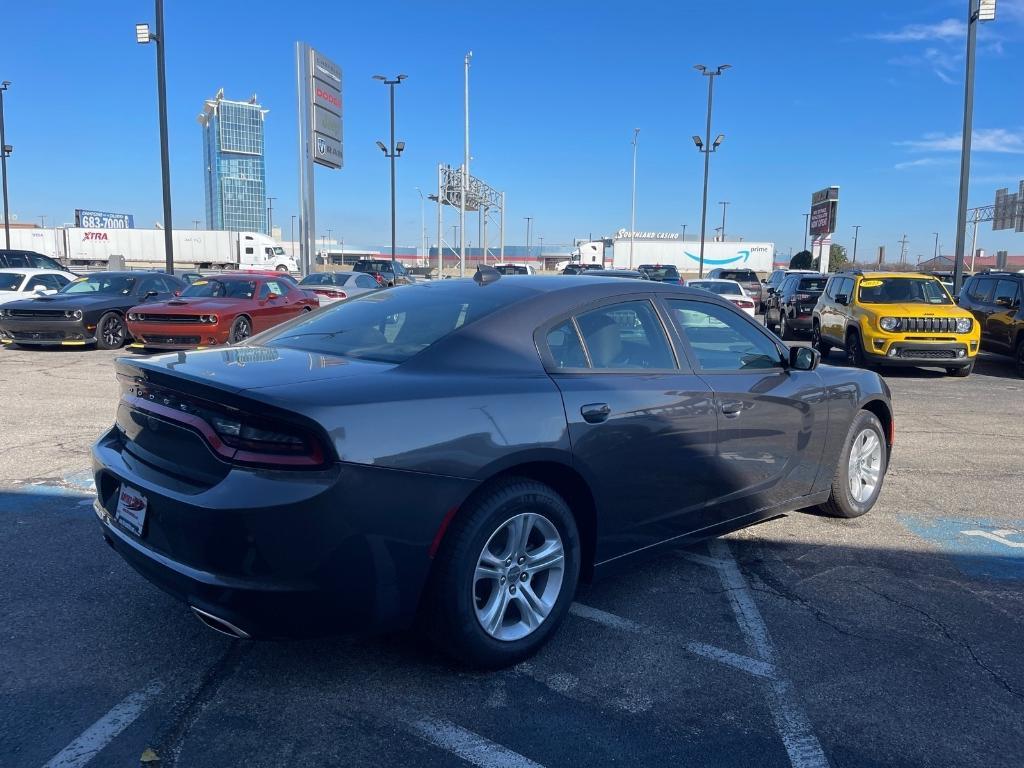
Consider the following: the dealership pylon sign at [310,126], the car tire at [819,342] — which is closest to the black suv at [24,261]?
the dealership pylon sign at [310,126]

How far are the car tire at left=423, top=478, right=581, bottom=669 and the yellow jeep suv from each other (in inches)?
429

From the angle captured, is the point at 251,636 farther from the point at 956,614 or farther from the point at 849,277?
the point at 849,277

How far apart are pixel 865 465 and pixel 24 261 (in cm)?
2012

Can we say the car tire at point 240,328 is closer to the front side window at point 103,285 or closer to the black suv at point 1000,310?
the front side window at point 103,285

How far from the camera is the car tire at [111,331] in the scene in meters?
14.2

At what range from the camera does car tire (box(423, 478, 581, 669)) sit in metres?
2.89

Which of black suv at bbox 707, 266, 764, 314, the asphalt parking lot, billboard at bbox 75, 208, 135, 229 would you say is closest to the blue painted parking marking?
the asphalt parking lot

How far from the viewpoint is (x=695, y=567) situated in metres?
4.31

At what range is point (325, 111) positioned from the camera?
105ft

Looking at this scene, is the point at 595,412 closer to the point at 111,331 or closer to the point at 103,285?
the point at 111,331

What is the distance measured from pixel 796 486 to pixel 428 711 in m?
2.60

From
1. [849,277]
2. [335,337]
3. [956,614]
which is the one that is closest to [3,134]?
[849,277]

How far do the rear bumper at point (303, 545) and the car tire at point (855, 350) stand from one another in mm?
11816

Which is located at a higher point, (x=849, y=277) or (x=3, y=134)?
(x=3, y=134)
